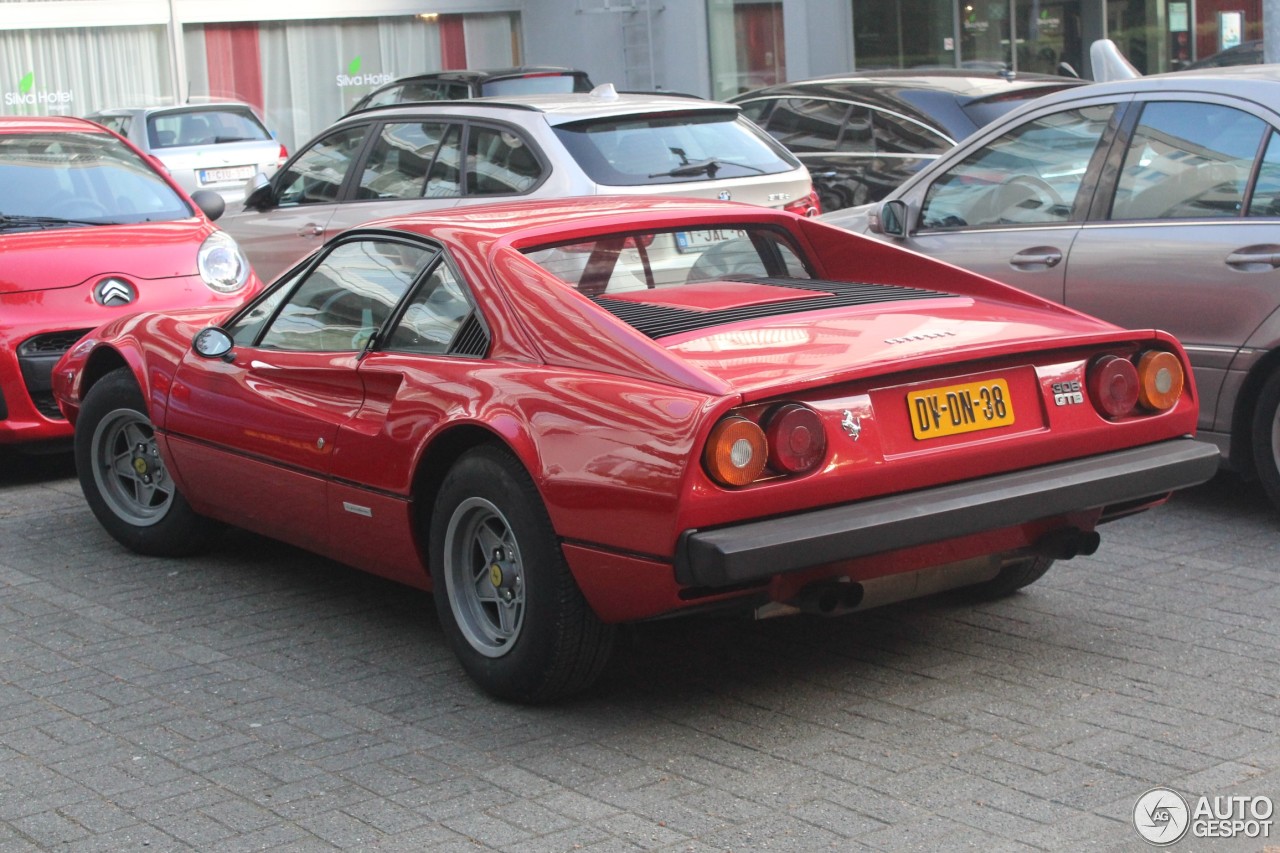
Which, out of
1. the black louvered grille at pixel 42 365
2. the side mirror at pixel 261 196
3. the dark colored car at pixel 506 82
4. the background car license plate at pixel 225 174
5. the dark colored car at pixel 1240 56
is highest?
the dark colored car at pixel 506 82

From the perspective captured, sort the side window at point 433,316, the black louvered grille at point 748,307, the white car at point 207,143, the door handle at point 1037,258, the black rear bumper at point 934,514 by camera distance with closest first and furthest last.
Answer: the black rear bumper at point 934,514 < the black louvered grille at point 748,307 < the side window at point 433,316 < the door handle at point 1037,258 < the white car at point 207,143

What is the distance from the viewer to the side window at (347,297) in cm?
508

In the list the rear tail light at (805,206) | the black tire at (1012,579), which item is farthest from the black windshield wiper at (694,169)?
the black tire at (1012,579)

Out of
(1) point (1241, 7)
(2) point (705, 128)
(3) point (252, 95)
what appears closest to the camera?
(2) point (705, 128)

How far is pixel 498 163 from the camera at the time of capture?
29.7ft

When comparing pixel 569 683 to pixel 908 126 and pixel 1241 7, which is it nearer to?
pixel 908 126

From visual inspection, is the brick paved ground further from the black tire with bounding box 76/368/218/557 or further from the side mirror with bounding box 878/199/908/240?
the side mirror with bounding box 878/199/908/240

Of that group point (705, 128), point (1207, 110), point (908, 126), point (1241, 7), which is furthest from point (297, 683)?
point (1241, 7)

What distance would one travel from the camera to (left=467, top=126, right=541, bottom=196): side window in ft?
28.9

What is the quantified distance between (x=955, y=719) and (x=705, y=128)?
17.9 feet

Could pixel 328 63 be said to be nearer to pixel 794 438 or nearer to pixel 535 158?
pixel 535 158

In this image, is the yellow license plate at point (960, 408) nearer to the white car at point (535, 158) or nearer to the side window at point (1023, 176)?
the side window at point (1023, 176)

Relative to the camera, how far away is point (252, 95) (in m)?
26.1

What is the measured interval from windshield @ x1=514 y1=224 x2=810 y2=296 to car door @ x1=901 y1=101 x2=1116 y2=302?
1.57 meters
